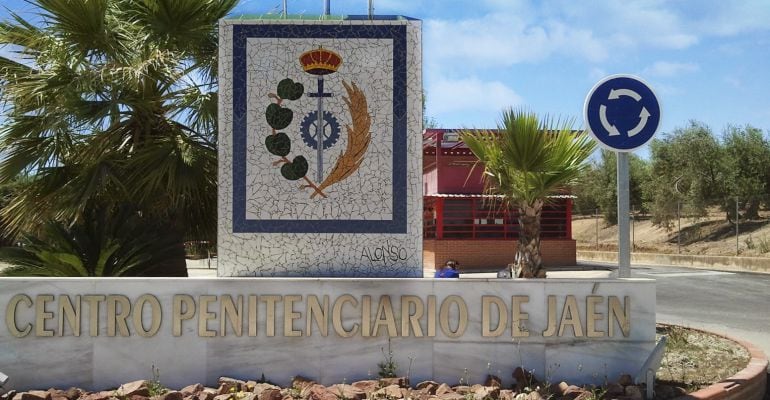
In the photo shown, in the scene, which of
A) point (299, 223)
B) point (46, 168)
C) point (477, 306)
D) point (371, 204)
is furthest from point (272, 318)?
point (46, 168)

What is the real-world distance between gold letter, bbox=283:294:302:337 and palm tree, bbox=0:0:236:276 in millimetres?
2762

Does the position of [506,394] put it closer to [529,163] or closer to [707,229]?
[529,163]

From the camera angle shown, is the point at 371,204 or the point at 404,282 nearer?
the point at 404,282

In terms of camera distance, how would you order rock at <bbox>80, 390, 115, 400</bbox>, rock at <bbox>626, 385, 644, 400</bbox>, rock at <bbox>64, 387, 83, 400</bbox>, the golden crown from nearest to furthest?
rock at <bbox>626, 385, 644, 400</bbox>, rock at <bbox>80, 390, 115, 400</bbox>, rock at <bbox>64, 387, 83, 400</bbox>, the golden crown

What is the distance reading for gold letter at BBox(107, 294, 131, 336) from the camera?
6.11 meters

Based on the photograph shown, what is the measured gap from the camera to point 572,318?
606 centimetres

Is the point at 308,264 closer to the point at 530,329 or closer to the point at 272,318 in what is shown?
the point at 272,318

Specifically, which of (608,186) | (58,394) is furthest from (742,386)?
(608,186)

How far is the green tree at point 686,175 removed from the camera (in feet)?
105

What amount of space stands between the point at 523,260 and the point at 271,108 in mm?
3549

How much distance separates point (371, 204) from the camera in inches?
257

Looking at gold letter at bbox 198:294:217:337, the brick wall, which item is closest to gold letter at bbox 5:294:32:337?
gold letter at bbox 198:294:217:337

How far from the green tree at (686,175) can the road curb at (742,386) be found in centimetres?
2552

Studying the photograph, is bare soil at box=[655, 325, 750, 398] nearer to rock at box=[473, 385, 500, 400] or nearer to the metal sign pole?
the metal sign pole
